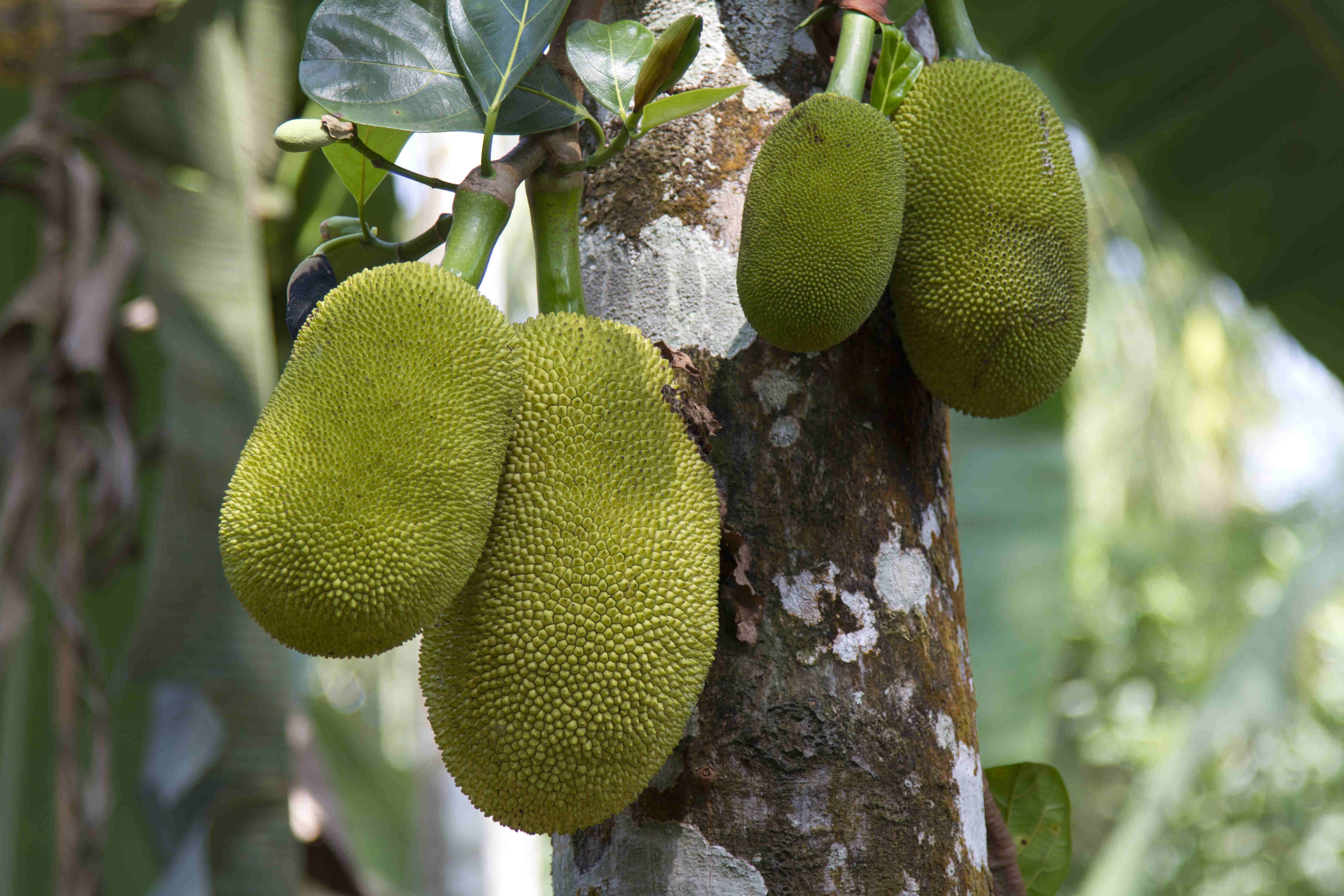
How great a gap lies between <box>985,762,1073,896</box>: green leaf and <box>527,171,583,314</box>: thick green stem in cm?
60

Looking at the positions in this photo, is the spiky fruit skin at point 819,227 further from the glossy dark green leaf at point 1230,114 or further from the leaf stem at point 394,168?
the glossy dark green leaf at point 1230,114

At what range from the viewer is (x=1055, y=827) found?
999 millimetres

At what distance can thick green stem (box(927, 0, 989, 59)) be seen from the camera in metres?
0.93

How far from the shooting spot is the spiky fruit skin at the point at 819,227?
72 centimetres

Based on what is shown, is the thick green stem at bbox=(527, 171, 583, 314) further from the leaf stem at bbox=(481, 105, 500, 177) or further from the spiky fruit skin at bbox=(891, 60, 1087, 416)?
the spiky fruit skin at bbox=(891, 60, 1087, 416)

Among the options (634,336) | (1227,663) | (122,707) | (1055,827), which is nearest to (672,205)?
(634,336)

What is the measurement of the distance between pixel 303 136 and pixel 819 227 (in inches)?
15.7

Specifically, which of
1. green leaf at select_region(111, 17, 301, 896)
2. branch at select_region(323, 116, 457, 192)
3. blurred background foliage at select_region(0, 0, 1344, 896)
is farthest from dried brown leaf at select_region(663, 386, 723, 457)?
blurred background foliage at select_region(0, 0, 1344, 896)

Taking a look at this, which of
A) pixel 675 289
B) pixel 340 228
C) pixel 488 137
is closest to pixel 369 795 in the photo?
pixel 340 228

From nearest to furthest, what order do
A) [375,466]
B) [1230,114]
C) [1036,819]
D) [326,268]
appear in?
[375,466]
[326,268]
[1036,819]
[1230,114]

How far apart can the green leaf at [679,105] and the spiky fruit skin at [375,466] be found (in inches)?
7.4

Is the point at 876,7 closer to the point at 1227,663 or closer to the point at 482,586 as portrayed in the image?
the point at 482,586

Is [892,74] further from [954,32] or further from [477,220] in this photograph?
[477,220]

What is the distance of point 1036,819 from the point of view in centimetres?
101
